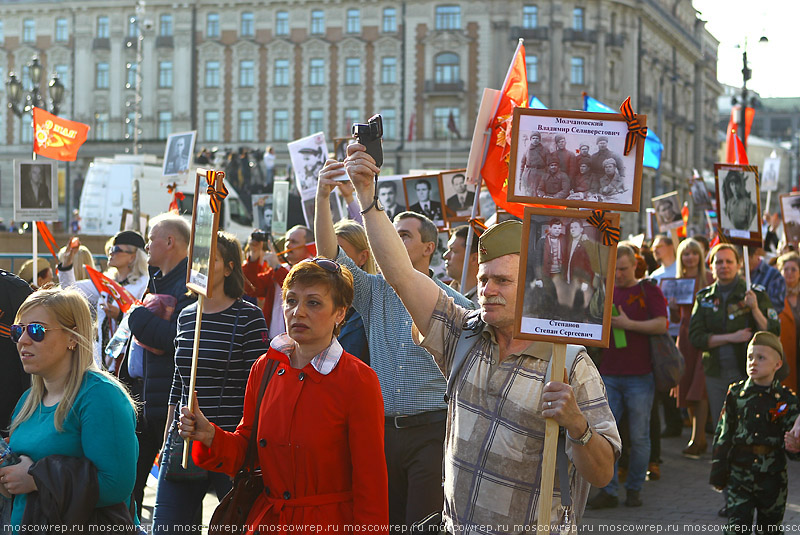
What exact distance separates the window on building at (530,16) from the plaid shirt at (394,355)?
5600 centimetres

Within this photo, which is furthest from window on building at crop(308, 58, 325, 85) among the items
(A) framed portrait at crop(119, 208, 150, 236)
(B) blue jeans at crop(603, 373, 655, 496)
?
(B) blue jeans at crop(603, 373, 655, 496)

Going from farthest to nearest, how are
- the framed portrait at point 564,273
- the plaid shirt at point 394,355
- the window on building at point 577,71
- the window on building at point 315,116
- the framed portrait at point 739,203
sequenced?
the window on building at point 315,116 < the window on building at point 577,71 < the framed portrait at point 739,203 < the plaid shirt at point 394,355 < the framed portrait at point 564,273

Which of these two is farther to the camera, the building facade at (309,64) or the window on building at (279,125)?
the window on building at (279,125)

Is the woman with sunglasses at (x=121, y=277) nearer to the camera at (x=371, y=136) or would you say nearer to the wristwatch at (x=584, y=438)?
the camera at (x=371, y=136)

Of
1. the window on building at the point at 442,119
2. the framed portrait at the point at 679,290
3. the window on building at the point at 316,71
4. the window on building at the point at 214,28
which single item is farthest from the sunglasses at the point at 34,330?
the window on building at the point at 214,28

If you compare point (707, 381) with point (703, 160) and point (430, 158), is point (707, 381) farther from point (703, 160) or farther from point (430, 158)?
point (703, 160)

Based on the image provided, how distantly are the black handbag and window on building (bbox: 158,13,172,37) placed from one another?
59884mm

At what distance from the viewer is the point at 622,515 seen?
729 cm

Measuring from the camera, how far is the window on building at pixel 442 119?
5788 centimetres

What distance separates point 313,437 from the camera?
357 cm

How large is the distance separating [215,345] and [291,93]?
185 ft

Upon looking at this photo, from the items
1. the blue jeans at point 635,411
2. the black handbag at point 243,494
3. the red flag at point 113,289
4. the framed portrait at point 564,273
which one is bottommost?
the blue jeans at point 635,411

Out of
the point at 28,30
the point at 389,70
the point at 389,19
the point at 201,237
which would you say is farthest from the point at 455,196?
the point at 28,30

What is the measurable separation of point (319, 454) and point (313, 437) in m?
0.06
